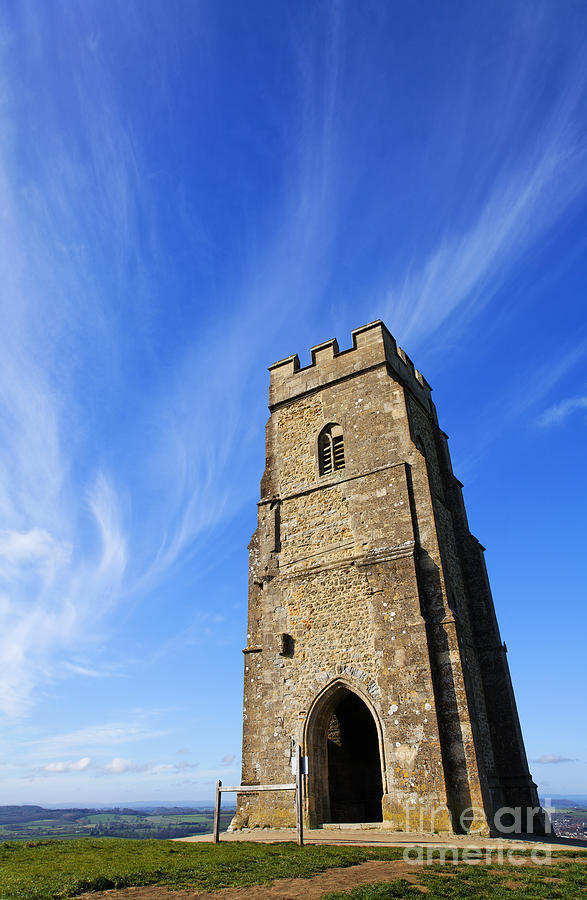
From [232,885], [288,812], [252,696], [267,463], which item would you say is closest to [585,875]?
[232,885]

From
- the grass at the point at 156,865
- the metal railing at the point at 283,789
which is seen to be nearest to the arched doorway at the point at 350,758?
the metal railing at the point at 283,789

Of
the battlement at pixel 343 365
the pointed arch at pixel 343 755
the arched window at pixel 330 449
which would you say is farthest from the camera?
the battlement at pixel 343 365

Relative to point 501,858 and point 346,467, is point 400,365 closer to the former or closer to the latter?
point 346,467

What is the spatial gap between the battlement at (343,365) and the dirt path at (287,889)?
41.0 ft

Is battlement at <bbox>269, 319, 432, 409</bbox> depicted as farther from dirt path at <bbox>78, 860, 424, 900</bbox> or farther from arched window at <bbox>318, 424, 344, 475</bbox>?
dirt path at <bbox>78, 860, 424, 900</bbox>

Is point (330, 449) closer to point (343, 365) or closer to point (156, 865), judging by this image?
point (343, 365)

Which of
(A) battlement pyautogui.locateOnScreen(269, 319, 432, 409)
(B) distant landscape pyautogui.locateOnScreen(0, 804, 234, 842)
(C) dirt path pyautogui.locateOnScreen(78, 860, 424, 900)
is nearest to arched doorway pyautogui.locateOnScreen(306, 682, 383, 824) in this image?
(C) dirt path pyautogui.locateOnScreen(78, 860, 424, 900)

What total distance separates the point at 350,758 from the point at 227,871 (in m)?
10.4

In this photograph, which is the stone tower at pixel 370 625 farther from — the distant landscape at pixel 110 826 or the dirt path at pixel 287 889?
the distant landscape at pixel 110 826

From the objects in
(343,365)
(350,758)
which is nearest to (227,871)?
(350,758)

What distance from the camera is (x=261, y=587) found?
15.9 meters

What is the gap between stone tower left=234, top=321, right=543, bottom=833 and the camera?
38.4ft

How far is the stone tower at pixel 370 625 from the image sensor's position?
38.4 ft

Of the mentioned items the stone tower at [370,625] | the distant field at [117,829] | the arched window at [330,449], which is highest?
the arched window at [330,449]
